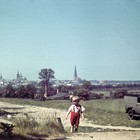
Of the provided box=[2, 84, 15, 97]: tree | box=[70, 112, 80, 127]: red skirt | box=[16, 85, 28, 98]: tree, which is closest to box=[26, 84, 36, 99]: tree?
box=[16, 85, 28, 98]: tree

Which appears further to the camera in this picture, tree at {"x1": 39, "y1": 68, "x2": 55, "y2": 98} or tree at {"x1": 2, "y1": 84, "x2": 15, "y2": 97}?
tree at {"x1": 39, "y1": 68, "x2": 55, "y2": 98}

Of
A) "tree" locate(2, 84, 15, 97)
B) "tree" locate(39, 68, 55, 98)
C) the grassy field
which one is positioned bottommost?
Result: the grassy field

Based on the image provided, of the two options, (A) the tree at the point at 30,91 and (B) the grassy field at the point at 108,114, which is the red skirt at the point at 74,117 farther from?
(A) the tree at the point at 30,91

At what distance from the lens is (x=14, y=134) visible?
38.1ft

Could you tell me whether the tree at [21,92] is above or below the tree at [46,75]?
A: below

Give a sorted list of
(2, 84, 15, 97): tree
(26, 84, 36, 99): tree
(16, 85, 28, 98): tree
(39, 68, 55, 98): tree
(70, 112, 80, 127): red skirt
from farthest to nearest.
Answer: (39, 68, 55, 98): tree < (2, 84, 15, 97): tree < (16, 85, 28, 98): tree < (26, 84, 36, 99): tree < (70, 112, 80, 127): red skirt

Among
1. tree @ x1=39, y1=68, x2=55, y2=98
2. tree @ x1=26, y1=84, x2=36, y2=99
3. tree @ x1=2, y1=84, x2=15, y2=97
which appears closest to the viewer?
tree @ x1=26, y1=84, x2=36, y2=99

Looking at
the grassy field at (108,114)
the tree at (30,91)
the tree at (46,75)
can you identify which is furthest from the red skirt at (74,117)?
the tree at (46,75)

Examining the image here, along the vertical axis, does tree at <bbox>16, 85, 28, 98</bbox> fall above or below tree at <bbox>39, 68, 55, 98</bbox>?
below

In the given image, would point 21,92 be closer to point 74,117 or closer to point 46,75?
point 46,75

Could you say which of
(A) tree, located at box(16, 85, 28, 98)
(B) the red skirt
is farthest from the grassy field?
(A) tree, located at box(16, 85, 28, 98)

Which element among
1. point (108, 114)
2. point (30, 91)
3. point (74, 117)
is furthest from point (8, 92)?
point (74, 117)

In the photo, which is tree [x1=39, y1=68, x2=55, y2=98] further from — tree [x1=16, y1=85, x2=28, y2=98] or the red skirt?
the red skirt

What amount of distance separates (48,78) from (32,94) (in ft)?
115
